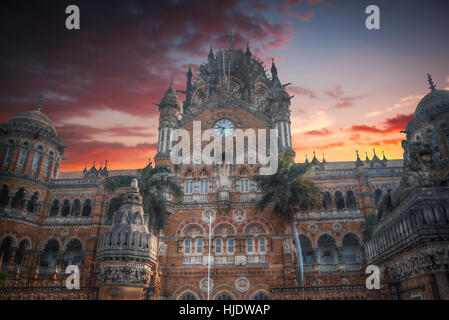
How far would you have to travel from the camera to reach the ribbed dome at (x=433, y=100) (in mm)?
33156

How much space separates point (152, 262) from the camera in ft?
43.1

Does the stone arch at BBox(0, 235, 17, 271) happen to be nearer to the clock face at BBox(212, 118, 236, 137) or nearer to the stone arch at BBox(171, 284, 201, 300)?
the stone arch at BBox(171, 284, 201, 300)

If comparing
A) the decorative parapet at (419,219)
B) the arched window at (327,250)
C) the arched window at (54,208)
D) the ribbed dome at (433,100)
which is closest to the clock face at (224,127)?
the arched window at (327,250)

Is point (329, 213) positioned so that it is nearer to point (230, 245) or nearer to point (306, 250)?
point (306, 250)

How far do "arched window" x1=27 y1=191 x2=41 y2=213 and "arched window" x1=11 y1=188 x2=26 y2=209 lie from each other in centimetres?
100

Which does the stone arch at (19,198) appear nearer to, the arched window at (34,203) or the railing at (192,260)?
the arched window at (34,203)

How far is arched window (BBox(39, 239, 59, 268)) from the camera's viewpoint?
123 ft

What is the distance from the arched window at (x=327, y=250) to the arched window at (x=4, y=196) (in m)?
34.6

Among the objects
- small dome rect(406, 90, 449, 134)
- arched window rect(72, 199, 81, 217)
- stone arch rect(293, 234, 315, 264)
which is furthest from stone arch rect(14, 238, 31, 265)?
small dome rect(406, 90, 449, 134)

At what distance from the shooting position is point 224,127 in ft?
129

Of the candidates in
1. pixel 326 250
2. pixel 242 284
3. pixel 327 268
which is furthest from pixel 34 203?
pixel 326 250

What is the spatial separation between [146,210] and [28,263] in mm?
17558
